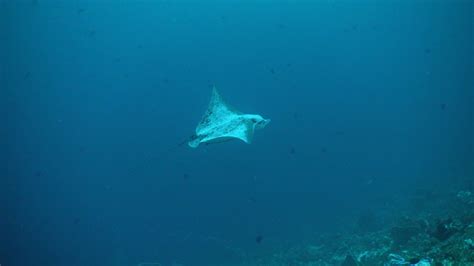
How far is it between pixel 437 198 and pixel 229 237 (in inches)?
661

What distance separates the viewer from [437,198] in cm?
2022

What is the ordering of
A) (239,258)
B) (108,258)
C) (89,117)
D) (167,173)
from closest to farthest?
(239,258)
(108,258)
(167,173)
(89,117)

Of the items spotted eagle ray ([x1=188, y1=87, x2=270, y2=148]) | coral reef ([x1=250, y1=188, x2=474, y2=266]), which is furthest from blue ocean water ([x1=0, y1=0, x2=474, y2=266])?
spotted eagle ray ([x1=188, y1=87, x2=270, y2=148])

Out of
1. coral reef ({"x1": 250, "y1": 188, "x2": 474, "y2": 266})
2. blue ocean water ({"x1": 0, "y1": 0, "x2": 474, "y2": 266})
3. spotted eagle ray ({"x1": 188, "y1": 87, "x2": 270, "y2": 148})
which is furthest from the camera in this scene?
blue ocean water ({"x1": 0, "y1": 0, "x2": 474, "y2": 266})

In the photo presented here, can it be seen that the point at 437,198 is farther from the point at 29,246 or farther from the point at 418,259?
the point at 29,246

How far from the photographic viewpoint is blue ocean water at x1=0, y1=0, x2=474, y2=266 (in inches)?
1565

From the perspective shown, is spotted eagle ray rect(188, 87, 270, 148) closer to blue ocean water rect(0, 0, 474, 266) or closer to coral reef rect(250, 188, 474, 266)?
coral reef rect(250, 188, 474, 266)

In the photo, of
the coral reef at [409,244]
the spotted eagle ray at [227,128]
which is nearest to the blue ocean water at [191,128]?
the coral reef at [409,244]

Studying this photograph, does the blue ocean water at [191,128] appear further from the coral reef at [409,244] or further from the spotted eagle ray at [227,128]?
the spotted eagle ray at [227,128]

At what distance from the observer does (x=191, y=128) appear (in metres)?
70.9

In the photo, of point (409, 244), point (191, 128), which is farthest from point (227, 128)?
point (191, 128)

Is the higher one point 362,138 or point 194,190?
point 362,138

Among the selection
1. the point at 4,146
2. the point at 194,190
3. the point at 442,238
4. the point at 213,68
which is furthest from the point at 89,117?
the point at 442,238

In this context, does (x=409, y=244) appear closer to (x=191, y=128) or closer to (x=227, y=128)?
(x=227, y=128)
